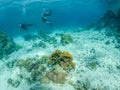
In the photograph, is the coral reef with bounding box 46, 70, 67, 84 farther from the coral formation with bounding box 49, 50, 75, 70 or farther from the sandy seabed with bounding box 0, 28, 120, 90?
the coral formation with bounding box 49, 50, 75, 70

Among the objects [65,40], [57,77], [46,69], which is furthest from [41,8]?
[57,77]

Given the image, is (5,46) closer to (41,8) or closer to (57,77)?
(57,77)

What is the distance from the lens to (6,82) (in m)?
12.3

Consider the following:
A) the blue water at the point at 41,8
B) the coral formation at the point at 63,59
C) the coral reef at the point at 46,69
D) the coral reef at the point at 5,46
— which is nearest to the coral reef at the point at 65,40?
the blue water at the point at 41,8

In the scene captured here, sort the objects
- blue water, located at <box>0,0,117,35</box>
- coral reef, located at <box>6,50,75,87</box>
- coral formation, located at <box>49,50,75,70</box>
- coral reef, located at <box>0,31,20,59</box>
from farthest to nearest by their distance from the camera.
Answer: blue water, located at <box>0,0,117,35</box> < coral reef, located at <box>0,31,20,59</box> < coral formation, located at <box>49,50,75,70</box> < coral reef, located at <box>6,50,75,87</box>

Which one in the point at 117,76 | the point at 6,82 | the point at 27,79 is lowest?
the point at 6,82

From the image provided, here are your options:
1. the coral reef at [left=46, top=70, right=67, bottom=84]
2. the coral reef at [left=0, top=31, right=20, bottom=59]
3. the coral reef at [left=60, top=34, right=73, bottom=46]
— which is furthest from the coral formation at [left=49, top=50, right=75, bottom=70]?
the coral reef at [left=0, top=31, right=20, bottom=59]

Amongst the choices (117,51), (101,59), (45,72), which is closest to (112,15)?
(117,51)

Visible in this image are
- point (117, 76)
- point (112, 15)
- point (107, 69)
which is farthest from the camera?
point (112, 15)

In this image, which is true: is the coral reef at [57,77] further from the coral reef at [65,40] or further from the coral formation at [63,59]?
the coral reef at [65,40]

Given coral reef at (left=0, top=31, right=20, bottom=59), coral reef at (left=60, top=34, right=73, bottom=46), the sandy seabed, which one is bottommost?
coral reef at (left=0, top=31, right=20, bottom=59)

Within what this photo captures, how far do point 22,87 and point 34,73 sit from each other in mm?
1217

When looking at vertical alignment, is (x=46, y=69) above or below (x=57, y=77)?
below

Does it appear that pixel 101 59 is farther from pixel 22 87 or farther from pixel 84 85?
pixel 22 87
